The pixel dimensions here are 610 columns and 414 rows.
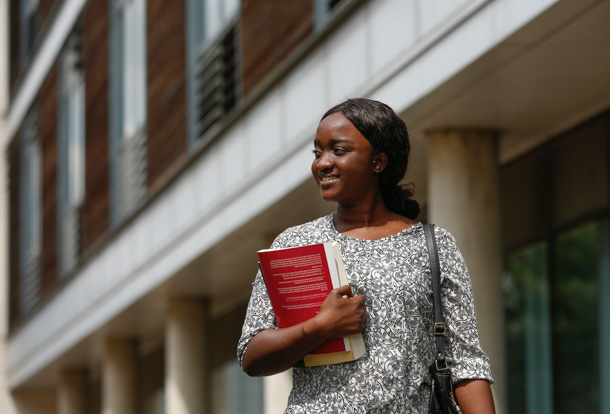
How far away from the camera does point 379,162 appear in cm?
391

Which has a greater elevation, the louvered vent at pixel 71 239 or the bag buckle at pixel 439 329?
the louvered vent at pixel 71 239

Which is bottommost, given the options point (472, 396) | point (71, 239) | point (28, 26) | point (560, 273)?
point (472, 396)

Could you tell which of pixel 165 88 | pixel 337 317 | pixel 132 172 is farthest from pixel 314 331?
pixel 132 172

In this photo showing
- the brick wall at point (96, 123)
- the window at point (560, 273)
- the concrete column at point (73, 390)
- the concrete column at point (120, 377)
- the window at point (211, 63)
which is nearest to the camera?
the window at point (560, 273)

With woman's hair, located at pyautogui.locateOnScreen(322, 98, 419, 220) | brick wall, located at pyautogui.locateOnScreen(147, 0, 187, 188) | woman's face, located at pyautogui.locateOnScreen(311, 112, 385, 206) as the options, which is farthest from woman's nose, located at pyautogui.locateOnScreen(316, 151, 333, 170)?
brick wall, located at pyautogui.locateOnScreen(147, 0, 187, 188)

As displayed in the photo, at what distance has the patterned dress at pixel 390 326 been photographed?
12.2 feet

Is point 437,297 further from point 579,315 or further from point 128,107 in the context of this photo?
point 128,107

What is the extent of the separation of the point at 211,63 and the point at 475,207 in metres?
5.15

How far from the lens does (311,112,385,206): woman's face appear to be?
12.4ft

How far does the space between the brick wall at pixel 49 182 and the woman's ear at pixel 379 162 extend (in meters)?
17.7

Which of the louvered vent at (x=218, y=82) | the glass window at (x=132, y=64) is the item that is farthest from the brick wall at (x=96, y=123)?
the louvered vent at (x=218, y=82)

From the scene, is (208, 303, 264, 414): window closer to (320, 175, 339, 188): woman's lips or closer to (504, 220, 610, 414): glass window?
(504, 220, 610, 414): glass window

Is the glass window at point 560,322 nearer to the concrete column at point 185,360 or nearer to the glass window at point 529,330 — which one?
the glass window at point 529,330

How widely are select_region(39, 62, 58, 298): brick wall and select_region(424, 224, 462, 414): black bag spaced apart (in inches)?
698
